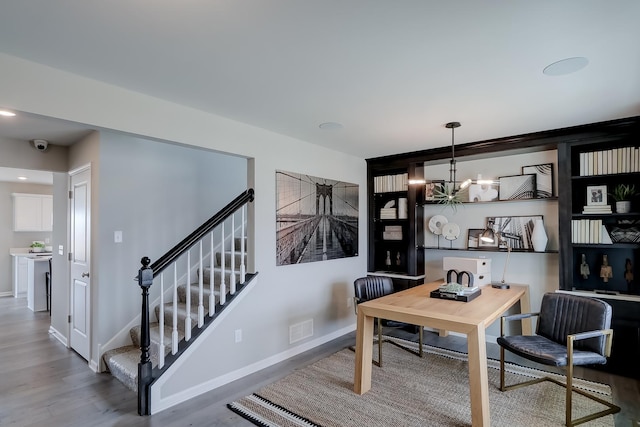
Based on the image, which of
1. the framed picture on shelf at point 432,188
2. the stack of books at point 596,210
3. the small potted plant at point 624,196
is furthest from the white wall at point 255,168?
the small potted plant at point 624,196

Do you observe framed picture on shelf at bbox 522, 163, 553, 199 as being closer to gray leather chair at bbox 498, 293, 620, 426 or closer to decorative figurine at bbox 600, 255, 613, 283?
decorative figurine at bbox 600, 255, 613, 283

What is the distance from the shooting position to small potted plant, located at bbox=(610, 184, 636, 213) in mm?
3145

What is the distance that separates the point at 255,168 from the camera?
326 cm

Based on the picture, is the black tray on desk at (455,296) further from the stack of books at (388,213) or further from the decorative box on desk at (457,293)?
the stack of books at (388,213)

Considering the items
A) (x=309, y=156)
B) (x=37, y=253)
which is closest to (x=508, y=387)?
(x=309, y=156)

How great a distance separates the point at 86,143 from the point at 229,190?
1666mm

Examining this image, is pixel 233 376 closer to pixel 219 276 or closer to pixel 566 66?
pixel 219 276

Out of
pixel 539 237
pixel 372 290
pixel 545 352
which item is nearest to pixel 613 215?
pixel 539 237

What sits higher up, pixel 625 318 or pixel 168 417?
pixel 625 318

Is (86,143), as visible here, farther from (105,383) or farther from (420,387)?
(420,387)

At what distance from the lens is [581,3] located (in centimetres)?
146

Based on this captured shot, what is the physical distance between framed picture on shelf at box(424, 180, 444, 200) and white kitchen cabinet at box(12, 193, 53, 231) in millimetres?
7642

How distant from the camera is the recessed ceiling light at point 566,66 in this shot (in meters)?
1.96

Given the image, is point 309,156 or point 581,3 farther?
point 309,156
